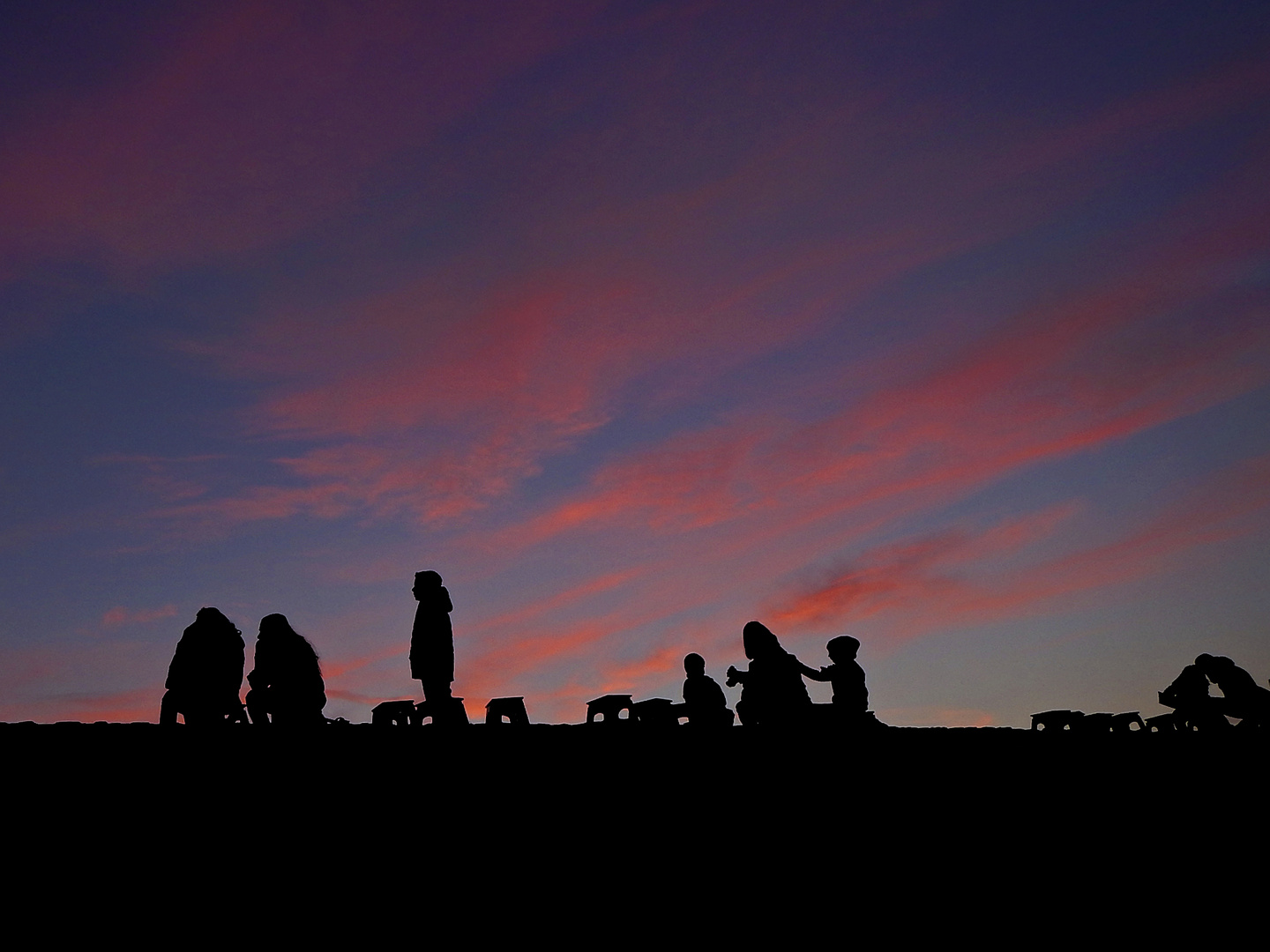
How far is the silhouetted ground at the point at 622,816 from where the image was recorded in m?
8.65

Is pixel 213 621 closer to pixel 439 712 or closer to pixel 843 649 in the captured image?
pixel 439 712

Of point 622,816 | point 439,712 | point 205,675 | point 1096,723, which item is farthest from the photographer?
point 1096,723

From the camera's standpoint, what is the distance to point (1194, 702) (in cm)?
1755

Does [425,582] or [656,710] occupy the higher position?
[425,582]

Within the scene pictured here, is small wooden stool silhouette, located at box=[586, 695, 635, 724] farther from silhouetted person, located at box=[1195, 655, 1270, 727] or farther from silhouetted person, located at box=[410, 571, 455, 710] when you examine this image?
silhouetted person, located at box=[1195, 655, 1270, 727]

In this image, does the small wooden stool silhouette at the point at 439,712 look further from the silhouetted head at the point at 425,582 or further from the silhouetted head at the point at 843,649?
the silhouetted head at the point at 843,649

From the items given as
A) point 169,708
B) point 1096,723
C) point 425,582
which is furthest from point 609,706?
point 1096,723

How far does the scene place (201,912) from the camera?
7.56m

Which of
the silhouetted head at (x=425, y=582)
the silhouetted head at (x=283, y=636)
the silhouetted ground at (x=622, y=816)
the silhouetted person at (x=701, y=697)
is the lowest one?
the silhouetted ground at (x=622, y=816)

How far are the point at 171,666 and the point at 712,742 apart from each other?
6.81 meters

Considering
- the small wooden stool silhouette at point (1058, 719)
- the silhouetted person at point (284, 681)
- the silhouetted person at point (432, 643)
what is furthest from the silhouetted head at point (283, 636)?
the small wooden stool silhouette at point (1058, 719)

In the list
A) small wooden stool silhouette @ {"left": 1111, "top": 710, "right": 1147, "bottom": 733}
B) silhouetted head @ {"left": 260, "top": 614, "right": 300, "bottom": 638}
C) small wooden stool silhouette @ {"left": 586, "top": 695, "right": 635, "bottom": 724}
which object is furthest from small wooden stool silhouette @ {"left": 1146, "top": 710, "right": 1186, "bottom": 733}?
silhouetted head @ {"left": 260, "top": 614, "right": 300, "bottom": 638}

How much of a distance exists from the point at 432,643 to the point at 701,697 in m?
4.08

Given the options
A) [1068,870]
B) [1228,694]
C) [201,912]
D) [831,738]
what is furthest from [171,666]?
[1228,694]
